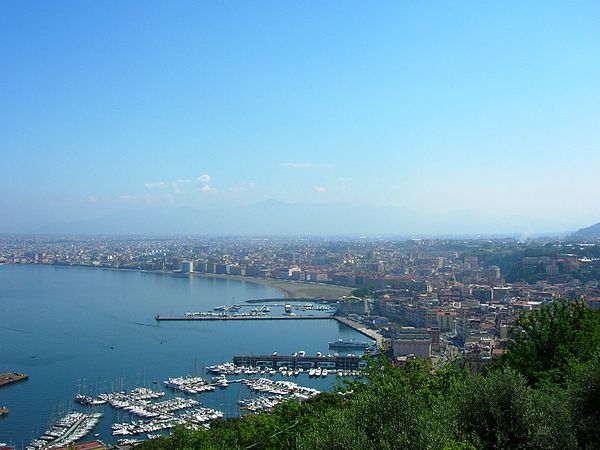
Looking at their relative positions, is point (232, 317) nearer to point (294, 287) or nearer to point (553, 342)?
point (294, 287)

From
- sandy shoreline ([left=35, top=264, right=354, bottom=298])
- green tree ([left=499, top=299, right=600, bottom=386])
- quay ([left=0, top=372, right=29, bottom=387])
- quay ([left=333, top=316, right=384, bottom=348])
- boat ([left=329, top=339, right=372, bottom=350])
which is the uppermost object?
green tree ([left=499, top=299, right=600, bottom=386])

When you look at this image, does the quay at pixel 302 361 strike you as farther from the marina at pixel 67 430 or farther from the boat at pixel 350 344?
the marina at pixel 67 430

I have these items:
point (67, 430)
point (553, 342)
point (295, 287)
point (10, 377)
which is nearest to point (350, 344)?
point (10, 377)

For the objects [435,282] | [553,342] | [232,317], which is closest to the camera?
[553,342]

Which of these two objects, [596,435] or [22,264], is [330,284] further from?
[596,435]

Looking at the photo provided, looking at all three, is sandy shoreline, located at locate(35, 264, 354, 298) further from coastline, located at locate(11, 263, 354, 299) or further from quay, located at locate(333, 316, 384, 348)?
quay, located at locate(333, 316, 384, 348)

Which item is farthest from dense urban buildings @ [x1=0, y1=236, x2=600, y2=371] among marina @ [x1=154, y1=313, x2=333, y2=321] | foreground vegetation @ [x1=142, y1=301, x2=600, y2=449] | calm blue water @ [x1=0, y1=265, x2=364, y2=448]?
Result: foreground vegetation @ [x1=142, y1=301, x2=600, y2=449]
